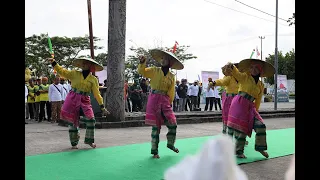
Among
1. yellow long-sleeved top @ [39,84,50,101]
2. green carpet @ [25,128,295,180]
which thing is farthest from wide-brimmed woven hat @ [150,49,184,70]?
yellow long-sleeved top @ [39,84,50,101]

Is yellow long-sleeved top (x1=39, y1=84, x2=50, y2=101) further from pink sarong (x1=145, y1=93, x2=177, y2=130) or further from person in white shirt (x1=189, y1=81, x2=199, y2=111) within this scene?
person in white shirt (x1=189, y1=81, x2=199, y2=111)

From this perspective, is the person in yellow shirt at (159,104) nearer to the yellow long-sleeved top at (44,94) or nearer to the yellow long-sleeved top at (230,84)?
the yellow long-sleeved top at (230,84)

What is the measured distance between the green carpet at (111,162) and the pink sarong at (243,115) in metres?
0.54

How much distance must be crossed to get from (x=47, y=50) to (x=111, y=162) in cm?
2660

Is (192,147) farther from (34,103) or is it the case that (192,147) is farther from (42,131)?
(34,103)

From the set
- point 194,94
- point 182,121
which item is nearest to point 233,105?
point 182,121

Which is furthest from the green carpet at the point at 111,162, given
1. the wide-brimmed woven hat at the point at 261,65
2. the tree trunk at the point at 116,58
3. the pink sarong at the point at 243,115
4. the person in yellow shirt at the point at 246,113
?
the tree trunk at the point at 116,58

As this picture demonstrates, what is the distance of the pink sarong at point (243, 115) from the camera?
604 cm

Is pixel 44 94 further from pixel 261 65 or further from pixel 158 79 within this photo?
pixel 261 65

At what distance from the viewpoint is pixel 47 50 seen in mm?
30641

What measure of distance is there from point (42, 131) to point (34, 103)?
11.0ft

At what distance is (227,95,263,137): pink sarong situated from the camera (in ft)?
19.8

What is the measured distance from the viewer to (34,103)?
499 inches
